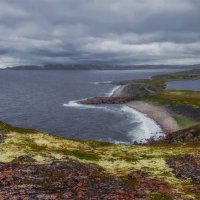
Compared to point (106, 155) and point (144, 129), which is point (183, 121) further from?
point (106, 155)

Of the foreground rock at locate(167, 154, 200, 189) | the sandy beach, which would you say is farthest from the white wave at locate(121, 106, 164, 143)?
the foreground rock at locate(167, 154, 200, 189)

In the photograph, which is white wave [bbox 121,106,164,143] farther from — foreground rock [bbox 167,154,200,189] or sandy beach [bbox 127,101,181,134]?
foreground rock [bbox 167,154,200,189]

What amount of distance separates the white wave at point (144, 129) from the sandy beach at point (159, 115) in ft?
7.62

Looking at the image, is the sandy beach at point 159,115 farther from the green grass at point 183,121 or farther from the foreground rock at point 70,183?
the foreground rock at point 70,183

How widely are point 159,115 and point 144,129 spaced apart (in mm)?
29752

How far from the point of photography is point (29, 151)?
56.0 metres

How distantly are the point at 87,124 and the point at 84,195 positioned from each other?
10401cm

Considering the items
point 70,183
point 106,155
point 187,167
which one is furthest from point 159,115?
point 70,183

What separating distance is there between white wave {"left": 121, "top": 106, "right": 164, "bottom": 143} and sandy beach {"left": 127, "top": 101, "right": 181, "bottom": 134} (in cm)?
232

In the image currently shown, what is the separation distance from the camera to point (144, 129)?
13162 centimetres

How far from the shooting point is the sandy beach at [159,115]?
135m

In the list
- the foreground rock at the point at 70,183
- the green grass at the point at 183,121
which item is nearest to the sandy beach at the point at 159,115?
the green grass at the point at 183,121

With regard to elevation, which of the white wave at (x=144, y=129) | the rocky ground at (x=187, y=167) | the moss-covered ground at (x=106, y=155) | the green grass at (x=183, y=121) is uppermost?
the moss-covered ground at (x=106, y=155)

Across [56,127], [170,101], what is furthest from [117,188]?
[170,101]
